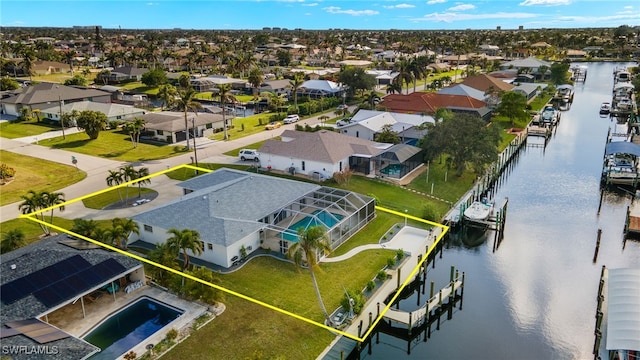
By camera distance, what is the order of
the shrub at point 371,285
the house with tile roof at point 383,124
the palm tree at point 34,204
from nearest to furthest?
the shrub at point 371,285
the palm tree at point 34,204
the house with tile roof at point 383,124

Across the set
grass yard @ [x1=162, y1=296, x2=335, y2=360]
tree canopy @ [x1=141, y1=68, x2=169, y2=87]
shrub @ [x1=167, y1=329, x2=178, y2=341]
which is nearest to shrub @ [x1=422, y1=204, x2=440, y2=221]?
grass yard @ [x1=162, y1=296, x2=335, y2=360]

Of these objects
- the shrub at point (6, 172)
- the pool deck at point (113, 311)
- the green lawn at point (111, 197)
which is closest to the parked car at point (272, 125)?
the green lawn at point (111, 197)

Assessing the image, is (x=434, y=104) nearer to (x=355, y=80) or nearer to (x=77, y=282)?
(x=355, y=80)

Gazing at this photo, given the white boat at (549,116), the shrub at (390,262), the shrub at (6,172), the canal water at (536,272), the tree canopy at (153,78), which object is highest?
the tree canopy at (153,78)

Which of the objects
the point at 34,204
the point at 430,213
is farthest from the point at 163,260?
the point at 430,213

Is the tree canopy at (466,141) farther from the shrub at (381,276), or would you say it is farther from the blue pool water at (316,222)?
the shrub at (381,276)

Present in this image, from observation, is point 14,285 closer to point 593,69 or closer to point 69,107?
point 69,107
